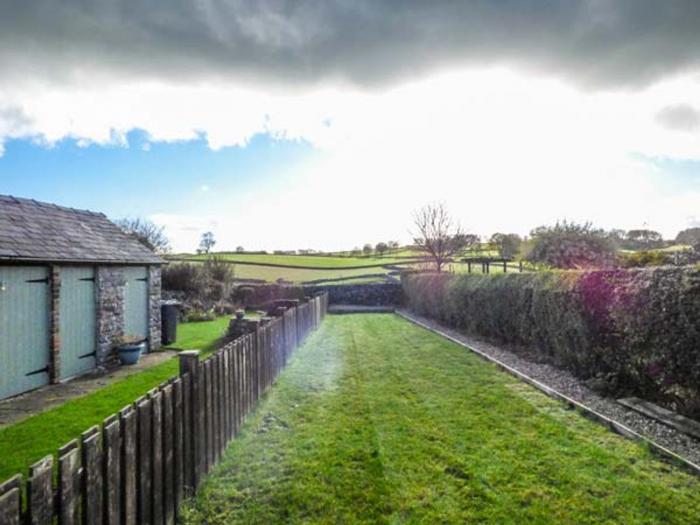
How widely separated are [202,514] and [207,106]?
850cm

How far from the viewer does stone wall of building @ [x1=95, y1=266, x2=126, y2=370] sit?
973 cm

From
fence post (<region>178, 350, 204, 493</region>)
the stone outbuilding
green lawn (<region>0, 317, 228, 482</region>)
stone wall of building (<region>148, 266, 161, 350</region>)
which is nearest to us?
fence post (<region>178, 350, 204, 493</region>)

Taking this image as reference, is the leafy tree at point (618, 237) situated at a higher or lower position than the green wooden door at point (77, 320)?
higher

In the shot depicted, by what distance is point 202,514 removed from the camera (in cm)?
328

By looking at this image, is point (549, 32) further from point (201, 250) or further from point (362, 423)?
point (201, 250)

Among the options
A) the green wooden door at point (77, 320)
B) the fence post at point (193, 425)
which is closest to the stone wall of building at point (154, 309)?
the green wooden door at point (77, 320)

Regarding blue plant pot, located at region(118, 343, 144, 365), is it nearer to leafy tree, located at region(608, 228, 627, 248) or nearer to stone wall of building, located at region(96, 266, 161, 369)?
stone wall of building, located at region(96, 266, 161, 369)

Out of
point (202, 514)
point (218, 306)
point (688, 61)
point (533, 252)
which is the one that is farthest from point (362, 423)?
point (218, 306)

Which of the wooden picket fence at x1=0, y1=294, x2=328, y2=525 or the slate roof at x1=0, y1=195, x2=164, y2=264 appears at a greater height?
the slate roof at x1=0, y1=195, x2=164, y2=264

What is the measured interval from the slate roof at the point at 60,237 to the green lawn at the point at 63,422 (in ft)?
9.73

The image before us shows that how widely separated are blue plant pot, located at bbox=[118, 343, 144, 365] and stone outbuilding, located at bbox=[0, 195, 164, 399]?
31cm

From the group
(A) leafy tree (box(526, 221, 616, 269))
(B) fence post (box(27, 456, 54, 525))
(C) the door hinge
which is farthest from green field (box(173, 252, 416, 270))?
(B) fence post (box(27, 456, 54, 525))

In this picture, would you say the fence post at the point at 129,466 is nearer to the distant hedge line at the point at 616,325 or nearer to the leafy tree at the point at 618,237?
the distant hedge line at the point at 616,325

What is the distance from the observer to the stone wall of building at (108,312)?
9.73 metres
